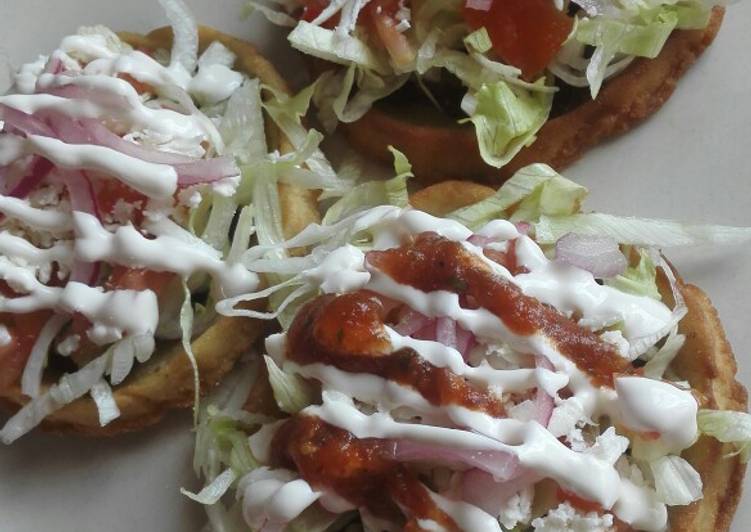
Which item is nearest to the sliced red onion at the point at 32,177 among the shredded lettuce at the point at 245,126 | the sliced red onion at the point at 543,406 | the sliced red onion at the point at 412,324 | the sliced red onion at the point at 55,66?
the sliced red onion at the point at 55,66

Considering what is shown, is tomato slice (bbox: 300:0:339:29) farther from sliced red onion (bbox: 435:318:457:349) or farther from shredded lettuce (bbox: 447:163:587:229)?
sliced red onion (bbox: 435:318:457:349)

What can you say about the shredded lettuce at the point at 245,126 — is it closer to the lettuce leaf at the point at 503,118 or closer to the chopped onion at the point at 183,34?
the chopped onion at the point at 183,34

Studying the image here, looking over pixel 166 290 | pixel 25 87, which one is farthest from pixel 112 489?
pixel 25 87

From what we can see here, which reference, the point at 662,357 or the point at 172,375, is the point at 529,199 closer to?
the point at 662,357

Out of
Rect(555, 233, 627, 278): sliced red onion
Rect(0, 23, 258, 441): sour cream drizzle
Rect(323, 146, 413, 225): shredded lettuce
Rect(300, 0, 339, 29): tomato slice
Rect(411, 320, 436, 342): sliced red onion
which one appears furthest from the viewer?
Rect(300, 0, 339, 29): tomato slice

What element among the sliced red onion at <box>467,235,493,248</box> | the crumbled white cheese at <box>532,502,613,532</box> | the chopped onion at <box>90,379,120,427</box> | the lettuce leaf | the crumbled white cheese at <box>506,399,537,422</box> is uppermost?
the lettuce leaf

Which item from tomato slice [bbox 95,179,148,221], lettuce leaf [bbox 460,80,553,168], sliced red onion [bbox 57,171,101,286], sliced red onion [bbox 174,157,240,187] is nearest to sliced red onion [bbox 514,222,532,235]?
lettuce leaf [bbox 460,80,553,168]

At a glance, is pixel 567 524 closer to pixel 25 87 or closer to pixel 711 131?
pixel 711 131

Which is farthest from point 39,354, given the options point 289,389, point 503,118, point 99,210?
point 503,118
